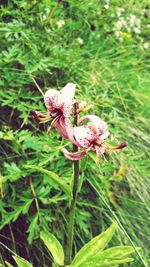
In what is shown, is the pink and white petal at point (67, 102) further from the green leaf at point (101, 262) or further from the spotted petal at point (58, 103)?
the green leaf at point (101, 262)

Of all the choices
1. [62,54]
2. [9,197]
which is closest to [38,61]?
[62,54]

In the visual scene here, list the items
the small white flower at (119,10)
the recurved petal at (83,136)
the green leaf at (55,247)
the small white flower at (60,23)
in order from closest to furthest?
the recurved petal at (83,136)
the green leaf at (55,247)
the small white flower at (60,23)
the small white flower at (119,10)

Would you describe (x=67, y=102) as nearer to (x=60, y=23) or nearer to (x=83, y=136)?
(x=83, y=136)

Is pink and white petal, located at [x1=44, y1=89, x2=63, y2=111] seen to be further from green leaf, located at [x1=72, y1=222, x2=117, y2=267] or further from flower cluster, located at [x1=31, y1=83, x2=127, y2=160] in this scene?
green leaf, located at [x1=72, y1=222, x2=117, y2=267]

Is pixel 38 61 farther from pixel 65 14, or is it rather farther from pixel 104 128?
pixel 104 128

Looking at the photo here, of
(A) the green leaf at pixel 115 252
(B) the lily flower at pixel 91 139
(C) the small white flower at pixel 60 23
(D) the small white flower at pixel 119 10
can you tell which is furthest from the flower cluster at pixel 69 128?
(D) the small white flower at pixel 119 10

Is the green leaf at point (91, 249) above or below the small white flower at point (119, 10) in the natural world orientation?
below

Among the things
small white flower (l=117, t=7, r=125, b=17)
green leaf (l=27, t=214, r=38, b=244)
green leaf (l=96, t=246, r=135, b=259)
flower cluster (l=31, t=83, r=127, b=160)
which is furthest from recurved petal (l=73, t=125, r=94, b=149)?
small white flower (l=117, t=7, r=125, b=17)

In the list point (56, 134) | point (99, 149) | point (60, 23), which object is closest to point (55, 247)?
point (99, 149)
